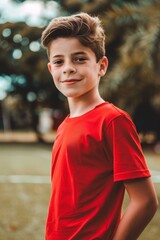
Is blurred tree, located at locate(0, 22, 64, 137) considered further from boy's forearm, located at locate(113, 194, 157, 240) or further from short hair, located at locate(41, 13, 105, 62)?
boy's forearm, located at locate(113, 194, 157, 240)

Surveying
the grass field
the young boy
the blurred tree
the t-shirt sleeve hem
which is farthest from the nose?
the blurred tree

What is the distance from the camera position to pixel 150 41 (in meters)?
6.84

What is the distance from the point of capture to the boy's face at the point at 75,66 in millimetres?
1691

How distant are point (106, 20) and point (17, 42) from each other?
17809mm

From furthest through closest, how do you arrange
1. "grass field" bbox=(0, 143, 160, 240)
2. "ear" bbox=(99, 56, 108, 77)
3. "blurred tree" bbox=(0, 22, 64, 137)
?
"blurred tree" bbox=(0, 22, 64, 137), "grass field" bbox=(0, 143, 160, 240), "ear" bbox=(99, 56, 108, 77)

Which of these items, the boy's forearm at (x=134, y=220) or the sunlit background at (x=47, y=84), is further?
the sunlit background at (x=47, y=84)

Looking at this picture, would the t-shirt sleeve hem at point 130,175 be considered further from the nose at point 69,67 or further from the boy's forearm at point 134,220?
the nose at point 69,67

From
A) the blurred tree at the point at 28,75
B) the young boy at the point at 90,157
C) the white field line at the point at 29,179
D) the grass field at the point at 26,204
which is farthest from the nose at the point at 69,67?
the blurred tree at the point at 28,75

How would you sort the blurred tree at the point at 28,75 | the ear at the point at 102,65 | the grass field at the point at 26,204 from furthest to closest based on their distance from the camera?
the blurred tree at the point at 28,75 < the grass field at the point at 26,204 < the ear at the point at 102,65

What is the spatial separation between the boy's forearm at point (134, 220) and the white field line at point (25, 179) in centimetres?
791

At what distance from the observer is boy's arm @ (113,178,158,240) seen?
4.83 feet

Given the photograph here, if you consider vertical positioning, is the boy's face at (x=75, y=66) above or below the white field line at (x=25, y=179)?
above

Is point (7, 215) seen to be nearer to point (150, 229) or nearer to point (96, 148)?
point (150, 229)

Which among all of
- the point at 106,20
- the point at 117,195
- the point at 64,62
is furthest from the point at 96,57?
the point at 106,20
